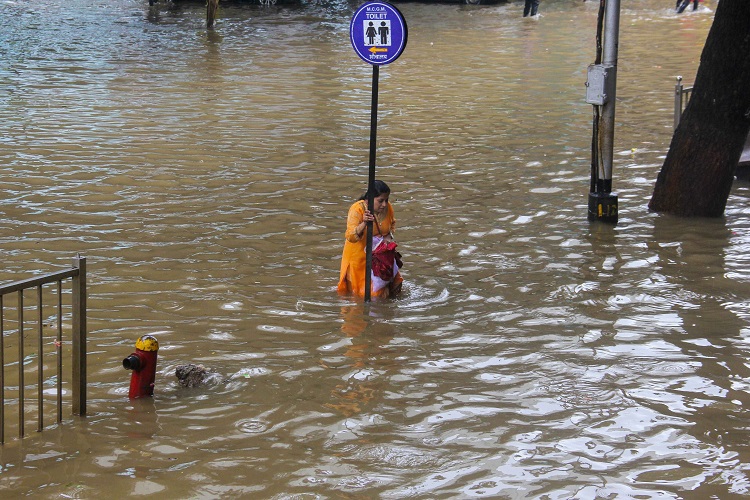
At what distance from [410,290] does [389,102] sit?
10462mm

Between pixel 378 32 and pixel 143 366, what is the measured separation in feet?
12.1

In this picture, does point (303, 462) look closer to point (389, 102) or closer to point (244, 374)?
point (244, 374)

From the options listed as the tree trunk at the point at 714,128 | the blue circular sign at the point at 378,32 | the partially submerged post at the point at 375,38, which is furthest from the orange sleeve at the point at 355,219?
the tree trunk at the point at 714,128

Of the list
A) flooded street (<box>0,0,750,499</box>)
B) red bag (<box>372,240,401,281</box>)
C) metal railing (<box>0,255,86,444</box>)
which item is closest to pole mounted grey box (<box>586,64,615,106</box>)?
flooded street (<box>0,0,750,499</box>)

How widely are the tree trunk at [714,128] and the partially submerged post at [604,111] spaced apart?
830 millimetres

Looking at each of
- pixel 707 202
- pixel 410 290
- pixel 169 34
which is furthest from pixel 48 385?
pixel 169 34

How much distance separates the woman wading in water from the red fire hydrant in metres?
2.74

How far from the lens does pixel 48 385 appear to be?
6676mm

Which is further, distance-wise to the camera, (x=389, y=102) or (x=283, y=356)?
(x=389, y=102)

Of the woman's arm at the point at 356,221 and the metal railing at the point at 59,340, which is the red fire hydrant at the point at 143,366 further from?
the woman's arm at the point at 356,221

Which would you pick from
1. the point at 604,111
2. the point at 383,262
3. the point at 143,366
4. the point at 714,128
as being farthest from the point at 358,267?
the point at 714,128

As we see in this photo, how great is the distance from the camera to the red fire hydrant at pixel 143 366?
242 inches

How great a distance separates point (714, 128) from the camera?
11.0 metres

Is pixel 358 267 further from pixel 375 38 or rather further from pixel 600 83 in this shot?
pixel 600 83
